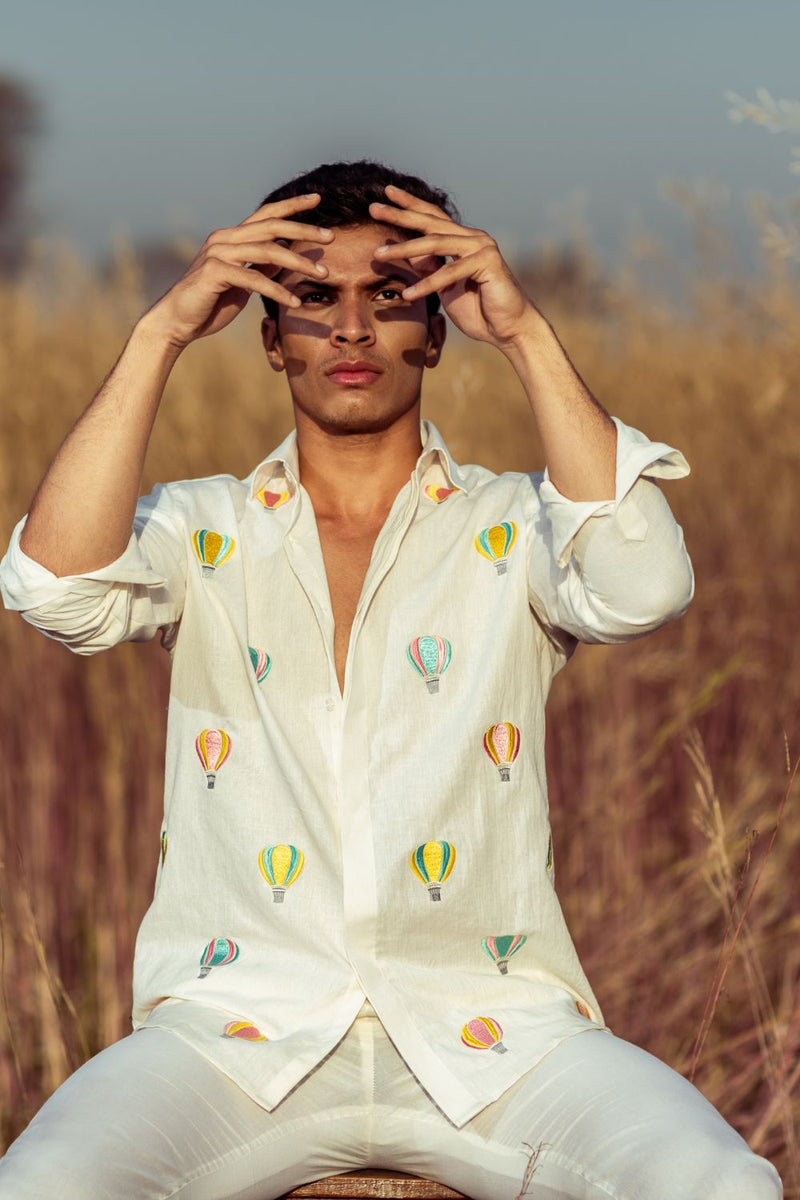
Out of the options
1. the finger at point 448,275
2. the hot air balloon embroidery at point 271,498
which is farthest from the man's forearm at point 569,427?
the hot air balloon embroidery at point 271,498

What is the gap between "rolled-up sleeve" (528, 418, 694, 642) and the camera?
1429 mm

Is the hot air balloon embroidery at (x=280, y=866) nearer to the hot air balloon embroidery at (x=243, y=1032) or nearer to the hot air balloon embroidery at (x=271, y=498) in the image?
the hot air balloon embroidery at (x=243, y=1032)

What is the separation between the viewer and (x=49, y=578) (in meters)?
1.45

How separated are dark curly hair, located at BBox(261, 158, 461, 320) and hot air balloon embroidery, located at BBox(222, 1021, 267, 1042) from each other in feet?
2.75

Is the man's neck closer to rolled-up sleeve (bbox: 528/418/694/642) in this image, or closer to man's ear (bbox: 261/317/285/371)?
man's ear (bbox: 261/317/285/371)

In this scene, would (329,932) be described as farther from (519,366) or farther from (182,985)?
(519,366)

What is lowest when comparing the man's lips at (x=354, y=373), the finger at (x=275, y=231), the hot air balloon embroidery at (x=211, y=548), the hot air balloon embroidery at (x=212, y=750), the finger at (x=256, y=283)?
the hot air balloon embroidery at (x=212, y=750)

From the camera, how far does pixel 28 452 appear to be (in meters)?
2.99

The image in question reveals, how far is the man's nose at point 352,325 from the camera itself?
1606mm

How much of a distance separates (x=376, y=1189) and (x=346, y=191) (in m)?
1.11

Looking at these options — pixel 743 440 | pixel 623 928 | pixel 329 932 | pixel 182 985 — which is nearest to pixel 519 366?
pixel 329 932

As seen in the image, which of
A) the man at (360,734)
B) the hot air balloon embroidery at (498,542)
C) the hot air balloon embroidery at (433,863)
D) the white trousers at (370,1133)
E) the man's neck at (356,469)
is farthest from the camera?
the man's neck at (356,469)

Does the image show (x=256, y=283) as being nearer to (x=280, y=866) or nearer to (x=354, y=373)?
(x=354, y=373)

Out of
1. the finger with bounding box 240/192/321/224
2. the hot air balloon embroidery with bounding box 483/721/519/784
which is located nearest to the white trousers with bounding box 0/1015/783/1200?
the hot air balloon embroidery with bounding box 483/721/519/784
